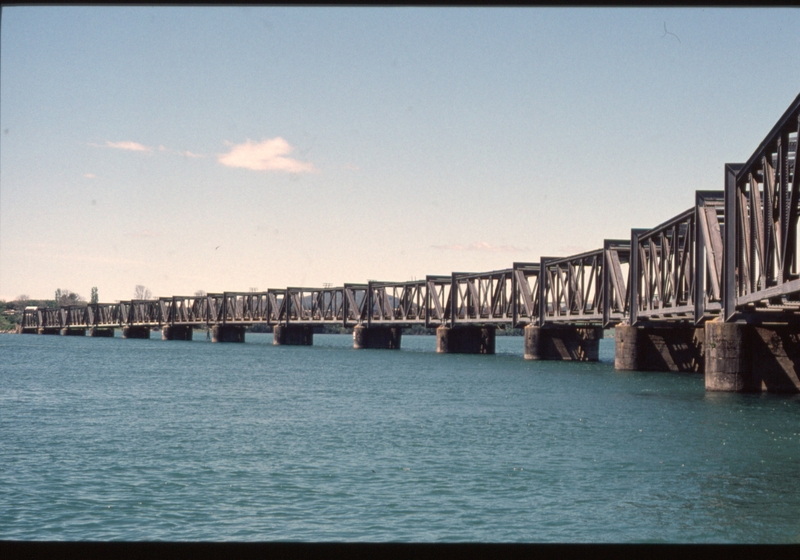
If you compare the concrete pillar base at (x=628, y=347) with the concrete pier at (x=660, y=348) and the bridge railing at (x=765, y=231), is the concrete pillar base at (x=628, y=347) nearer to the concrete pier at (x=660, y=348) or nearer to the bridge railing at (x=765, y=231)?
the concrete pier at (x=660, y=348)

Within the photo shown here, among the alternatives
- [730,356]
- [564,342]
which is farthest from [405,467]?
[564,342]

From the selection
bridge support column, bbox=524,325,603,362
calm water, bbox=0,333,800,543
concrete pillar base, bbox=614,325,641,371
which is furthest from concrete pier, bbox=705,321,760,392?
bridge support column, bbox=524,325,603,362

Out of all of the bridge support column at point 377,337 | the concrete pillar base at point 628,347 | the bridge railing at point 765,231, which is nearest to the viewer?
the bridge railing at point 765,231

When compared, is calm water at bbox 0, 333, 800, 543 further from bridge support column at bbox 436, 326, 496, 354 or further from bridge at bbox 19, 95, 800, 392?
bridge support column at bbox 436, 326, 496, 354

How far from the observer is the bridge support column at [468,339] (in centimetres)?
11481

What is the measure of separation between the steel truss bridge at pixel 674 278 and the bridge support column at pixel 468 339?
1.48m

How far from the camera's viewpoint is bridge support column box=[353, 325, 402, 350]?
139 meters

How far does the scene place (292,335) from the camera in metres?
160

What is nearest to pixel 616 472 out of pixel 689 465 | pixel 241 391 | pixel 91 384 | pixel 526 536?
pixel 689 465

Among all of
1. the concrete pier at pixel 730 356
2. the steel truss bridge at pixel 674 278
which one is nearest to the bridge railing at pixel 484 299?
the steel truss bridge at pixel 674 278

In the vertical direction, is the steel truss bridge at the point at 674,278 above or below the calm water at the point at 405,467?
above

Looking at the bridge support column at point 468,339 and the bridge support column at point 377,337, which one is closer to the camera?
the bridge support column at point 468,339

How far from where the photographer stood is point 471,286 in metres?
111
